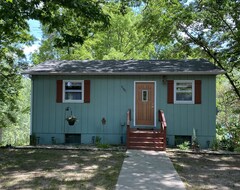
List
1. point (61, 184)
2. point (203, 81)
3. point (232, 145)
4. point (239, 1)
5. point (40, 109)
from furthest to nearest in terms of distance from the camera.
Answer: point (239, 1)
point (40, 109)
point (203, 81)
point (232, 145)
point (61, 184)

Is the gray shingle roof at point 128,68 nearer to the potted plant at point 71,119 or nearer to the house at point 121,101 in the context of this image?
the house at point 121,101

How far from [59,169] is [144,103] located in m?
5.67

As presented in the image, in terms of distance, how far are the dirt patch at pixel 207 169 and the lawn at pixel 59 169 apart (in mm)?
1663

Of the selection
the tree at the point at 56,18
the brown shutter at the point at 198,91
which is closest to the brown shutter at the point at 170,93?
the brown shutter at the point at 198,91

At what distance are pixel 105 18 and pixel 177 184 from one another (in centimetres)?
627

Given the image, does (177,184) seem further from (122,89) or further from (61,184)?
(122,89)

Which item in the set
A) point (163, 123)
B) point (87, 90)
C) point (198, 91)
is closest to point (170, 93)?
point (198, 91)

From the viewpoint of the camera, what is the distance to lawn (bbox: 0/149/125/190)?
558 centimetres

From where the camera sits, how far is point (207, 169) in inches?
288

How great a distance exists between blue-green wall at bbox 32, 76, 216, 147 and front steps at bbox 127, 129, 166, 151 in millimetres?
1183

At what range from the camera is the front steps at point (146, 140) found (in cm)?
1016

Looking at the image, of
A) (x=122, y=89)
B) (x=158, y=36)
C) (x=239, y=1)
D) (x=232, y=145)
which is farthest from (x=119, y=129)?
(x=239, y=1)

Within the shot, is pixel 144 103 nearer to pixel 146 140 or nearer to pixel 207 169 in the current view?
pixel 146 140

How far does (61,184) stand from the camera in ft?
18.2
